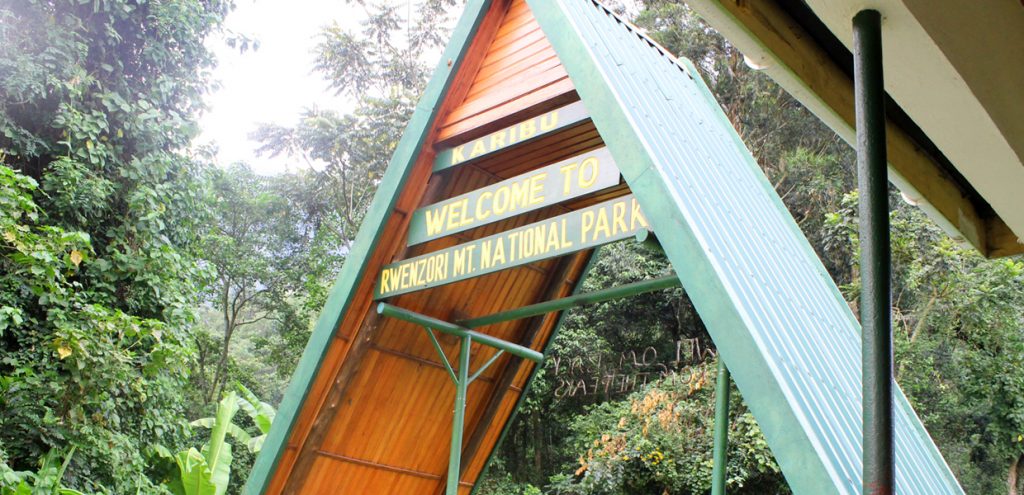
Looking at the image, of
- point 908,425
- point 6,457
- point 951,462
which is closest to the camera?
point 908,425

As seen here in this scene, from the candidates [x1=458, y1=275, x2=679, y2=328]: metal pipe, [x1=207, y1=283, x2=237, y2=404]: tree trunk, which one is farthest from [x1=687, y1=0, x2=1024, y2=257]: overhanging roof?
[x1=207, y1=283, x2=237, y2=404]: tree trunk

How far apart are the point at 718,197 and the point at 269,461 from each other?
12.9 feet

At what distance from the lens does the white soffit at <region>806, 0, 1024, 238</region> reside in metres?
1.84

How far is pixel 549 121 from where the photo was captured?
5.86m

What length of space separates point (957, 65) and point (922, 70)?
101mm

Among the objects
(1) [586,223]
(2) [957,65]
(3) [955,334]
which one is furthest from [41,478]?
(3) [955,334]

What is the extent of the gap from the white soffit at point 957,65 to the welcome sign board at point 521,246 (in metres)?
2.60

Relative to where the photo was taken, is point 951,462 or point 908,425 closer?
point 908,425

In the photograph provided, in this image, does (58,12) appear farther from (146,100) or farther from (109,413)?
(109,413)

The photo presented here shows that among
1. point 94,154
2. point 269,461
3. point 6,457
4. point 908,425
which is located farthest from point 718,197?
point 94,154

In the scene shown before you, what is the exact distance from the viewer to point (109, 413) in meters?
10.6

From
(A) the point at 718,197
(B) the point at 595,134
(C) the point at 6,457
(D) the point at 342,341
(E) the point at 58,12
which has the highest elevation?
(E) the point at 58,12

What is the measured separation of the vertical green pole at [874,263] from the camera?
1681 millimetres

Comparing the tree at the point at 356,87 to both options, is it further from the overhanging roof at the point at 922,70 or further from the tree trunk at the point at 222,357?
the overhanging roof at the point at 922,70
